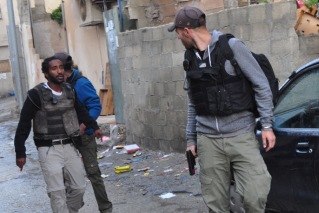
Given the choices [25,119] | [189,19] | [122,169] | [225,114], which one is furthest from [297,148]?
[122,169]

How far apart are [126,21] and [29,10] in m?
10.7

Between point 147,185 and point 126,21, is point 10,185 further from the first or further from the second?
point 126,21

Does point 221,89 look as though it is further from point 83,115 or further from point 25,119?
point 25,119

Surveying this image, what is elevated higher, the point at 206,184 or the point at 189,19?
the point at 189,19

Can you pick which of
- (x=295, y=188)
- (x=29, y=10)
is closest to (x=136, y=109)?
(x=295, y=188)

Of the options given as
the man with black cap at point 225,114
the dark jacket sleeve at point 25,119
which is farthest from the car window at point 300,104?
the dark jacket sleeve at point 25,119

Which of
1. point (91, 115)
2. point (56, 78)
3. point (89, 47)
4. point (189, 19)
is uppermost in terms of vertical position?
point (189, 19)

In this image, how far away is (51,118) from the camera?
518 cm

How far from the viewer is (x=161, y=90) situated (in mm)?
9180

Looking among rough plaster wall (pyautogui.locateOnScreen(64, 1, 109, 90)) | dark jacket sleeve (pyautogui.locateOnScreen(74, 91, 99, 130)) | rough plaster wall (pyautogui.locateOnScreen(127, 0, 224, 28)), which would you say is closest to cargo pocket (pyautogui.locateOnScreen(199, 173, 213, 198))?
dark jacket sleeve (pyautogui.locateOnScreen(74, 91, 99, 130))

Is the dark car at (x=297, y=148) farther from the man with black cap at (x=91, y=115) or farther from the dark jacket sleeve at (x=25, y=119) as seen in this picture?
the dark jacket sleeve at (x=25, y=119)

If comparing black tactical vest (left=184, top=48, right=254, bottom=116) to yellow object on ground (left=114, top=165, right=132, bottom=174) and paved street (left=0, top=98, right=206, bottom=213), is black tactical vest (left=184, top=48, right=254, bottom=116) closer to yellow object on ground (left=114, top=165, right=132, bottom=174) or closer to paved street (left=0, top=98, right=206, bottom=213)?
paved street (left=0, top=98, right=206, bottom=213)

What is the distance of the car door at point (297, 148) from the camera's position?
4105mm

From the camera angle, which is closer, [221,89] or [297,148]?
[221,89]
